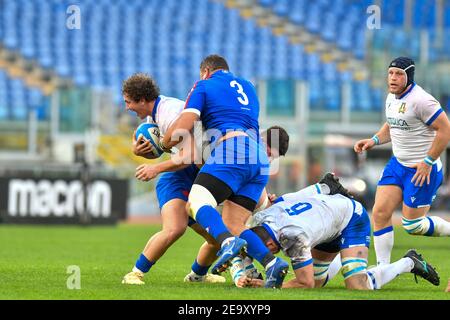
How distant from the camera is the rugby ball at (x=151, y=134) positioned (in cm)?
834

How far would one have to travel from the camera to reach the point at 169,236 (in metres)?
8.32

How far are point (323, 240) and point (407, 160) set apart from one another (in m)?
1.99

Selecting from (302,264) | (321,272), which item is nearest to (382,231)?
(321,272)

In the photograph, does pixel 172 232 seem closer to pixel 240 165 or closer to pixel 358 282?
pixel 240 165

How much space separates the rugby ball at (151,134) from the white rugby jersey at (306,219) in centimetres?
101

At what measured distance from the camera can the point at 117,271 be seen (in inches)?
396

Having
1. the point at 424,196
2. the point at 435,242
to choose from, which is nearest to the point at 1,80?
the point at 435,242

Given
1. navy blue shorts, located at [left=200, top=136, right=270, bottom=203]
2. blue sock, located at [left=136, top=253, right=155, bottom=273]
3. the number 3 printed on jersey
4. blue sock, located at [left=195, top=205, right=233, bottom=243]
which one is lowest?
blue sock, located at [left=136, top=253, right=155, bottom=273]

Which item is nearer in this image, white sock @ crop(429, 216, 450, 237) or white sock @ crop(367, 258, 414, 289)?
white sock @ crop(367, 258, 414, 289)

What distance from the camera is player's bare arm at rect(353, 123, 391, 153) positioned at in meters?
9.78

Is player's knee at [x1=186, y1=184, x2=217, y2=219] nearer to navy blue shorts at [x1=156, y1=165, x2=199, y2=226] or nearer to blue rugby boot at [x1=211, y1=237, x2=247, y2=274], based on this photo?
blue rugby boot at [x1=211, y1=237, x2=247, y2=274]

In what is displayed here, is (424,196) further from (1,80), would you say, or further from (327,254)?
(1,80)

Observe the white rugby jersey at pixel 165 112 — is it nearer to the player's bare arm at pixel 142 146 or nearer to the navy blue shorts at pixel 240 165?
the player's bare arm at pixel 142 146

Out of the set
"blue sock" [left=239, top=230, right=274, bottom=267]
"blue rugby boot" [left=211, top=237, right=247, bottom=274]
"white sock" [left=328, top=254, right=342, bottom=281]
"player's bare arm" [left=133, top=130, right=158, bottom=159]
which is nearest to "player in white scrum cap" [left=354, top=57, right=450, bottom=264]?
"white sock" [left=328, top=254, right=342, bottom=281]
